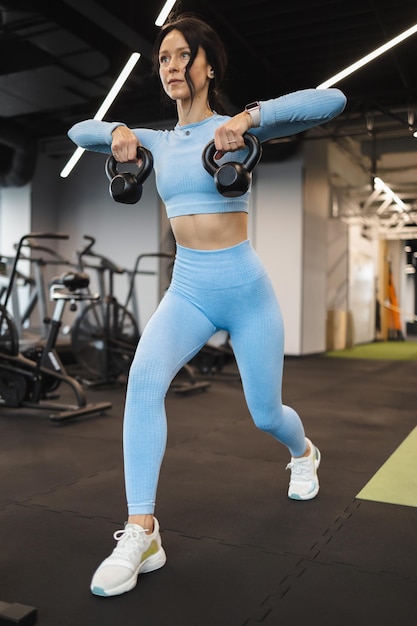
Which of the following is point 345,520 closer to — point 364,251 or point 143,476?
point 143,476

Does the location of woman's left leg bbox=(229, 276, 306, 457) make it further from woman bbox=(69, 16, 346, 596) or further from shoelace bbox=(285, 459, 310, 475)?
shoelace bbox=(285, 459, 310, 475)

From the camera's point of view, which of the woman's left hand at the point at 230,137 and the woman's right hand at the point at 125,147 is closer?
the woman's left hand at the point at 230,137

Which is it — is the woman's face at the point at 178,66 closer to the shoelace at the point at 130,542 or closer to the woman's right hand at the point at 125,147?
the woman's right hand at the point at 125,147

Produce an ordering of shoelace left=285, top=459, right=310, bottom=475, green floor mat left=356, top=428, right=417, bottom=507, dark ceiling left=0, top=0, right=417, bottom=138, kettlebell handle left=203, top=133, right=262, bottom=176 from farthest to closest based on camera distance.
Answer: dark ceiling left=0, top=0, right=417, bottom=138
green floor mat left=356, top=428, right=417, bottom=507
shoelace left=285, top=459, right=310, bottom=475
kettlebell handle left=203, top=133, right=262, bottom=176

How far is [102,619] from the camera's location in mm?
1255

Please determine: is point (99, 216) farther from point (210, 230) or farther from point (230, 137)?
point (230, 137)

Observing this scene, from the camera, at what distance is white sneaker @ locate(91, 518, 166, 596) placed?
53.6 inches

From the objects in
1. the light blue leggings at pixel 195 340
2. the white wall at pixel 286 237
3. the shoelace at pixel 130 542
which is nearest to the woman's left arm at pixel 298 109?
the light blue leggings at pixel 195 340

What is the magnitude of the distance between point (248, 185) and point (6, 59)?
4.89 metres

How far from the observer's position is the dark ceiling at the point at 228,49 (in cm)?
496

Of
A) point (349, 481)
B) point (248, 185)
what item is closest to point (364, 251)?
point (349, 481)

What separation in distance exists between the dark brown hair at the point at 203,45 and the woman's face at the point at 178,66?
0.04 ft

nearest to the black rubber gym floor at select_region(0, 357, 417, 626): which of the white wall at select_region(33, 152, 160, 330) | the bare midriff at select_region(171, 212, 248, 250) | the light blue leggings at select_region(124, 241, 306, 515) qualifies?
the light blue leggings at select_region(124, 241, 306, 515)

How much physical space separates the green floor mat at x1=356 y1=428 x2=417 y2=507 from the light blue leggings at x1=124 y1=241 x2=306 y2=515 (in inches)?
29.1
